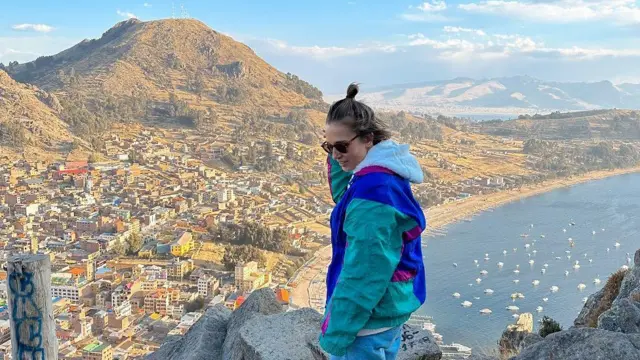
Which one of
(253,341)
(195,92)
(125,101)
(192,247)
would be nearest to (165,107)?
(125,101)

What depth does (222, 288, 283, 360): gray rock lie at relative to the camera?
2711 mm

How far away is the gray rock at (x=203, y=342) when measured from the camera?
2897 mm

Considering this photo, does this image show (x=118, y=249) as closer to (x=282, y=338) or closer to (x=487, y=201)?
(x=282, y=338)

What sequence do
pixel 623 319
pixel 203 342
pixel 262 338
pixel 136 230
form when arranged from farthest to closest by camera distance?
pixel 136 230 → pixel 203 342 → pixel 262 338 → pixel 623 319

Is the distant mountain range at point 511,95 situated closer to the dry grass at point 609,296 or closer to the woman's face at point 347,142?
the dry grass at point 609,296

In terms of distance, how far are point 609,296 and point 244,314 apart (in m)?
2.00

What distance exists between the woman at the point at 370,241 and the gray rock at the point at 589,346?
0.91 metres

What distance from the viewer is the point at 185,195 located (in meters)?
23.7

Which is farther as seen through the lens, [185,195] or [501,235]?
[185,195]

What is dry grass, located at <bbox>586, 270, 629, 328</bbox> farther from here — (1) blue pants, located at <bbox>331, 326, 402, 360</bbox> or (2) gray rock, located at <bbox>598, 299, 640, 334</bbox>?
(1) blue pants, located at <bbox>331, 326, 402, 360</bbox>

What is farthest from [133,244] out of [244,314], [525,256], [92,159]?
[244,314]

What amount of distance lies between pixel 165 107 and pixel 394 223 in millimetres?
38150

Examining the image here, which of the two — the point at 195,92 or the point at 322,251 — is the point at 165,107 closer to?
the point at 195,92

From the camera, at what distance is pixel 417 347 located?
270cm
